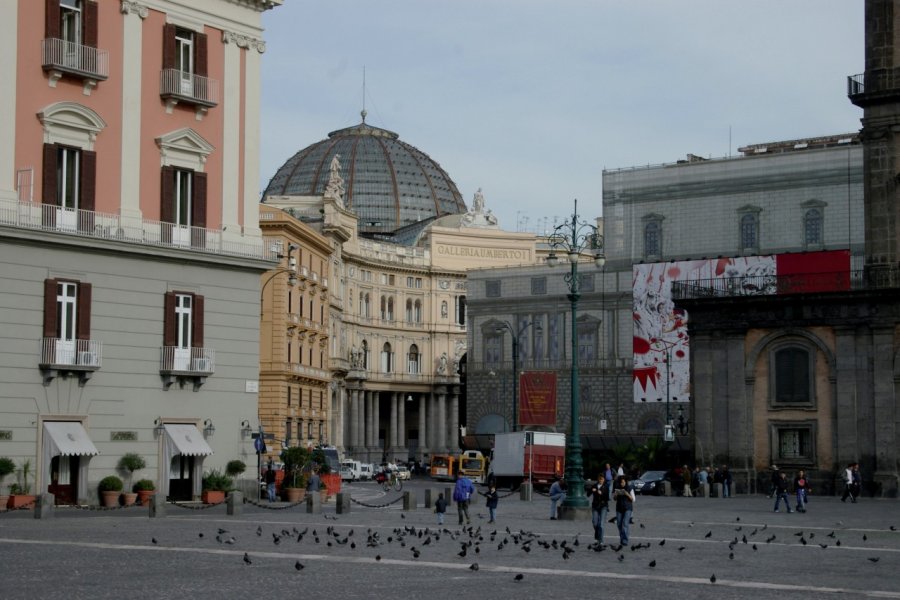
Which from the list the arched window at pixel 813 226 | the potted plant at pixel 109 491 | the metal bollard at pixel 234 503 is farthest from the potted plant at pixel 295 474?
the arched window at pixel 813 226

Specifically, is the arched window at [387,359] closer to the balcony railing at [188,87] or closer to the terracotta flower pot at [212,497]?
the terracotta flower pot at [212,497]

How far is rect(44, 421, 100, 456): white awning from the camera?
135 ft

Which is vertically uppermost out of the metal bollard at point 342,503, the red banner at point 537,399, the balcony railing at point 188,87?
the balcony railing at point 188,87

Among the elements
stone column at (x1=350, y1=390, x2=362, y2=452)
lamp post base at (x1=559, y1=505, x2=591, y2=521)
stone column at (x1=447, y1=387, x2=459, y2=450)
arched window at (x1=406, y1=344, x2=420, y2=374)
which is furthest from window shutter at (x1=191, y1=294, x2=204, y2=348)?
stone column at (x1=447, y1=387, x2=459, y2=450)

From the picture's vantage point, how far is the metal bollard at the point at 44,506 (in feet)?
126

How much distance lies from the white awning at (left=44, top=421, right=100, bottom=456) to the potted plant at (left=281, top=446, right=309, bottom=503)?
11.7 m

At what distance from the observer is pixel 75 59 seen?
139ft

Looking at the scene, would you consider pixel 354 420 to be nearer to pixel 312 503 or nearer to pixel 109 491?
pixel 312 503

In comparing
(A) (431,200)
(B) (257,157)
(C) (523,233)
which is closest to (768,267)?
(B) (257,157)

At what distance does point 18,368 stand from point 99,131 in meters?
7.23

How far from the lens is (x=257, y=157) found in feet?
157

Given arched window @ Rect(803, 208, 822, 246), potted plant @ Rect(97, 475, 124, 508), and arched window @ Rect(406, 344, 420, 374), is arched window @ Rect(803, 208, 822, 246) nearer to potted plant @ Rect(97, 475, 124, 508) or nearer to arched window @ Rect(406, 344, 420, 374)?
potted plant @ Rect(97, 475, 124, 508)

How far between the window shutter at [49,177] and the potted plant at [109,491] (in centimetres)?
792

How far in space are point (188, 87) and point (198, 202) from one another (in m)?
3.47
